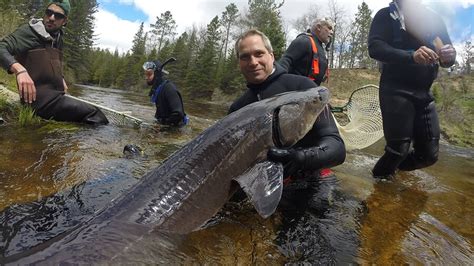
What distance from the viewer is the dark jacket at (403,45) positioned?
4582mm

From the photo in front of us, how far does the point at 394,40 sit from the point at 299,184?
2478 mm

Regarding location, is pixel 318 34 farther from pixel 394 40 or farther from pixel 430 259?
pixel 430 259

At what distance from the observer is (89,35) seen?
5691cm

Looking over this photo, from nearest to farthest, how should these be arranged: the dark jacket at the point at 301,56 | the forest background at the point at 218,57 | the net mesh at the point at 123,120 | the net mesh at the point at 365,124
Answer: the dark jacket at the point at 301,56 < the net mesh at the point at 365,124 < the net mesh at the point at 123,120 < the forest background at the point at 218,57

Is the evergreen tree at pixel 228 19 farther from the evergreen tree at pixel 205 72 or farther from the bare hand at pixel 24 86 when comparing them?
the bare hand at pixel 24 86

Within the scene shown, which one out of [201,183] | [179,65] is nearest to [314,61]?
[201,183]

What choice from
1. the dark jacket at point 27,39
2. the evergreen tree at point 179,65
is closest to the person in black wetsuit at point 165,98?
the dark jacket at point 27,39

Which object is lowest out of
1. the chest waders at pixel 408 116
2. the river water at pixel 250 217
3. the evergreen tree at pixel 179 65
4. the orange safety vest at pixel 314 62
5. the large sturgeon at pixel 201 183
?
the river water at pixel 250 217

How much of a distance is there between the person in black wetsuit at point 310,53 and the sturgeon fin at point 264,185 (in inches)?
121

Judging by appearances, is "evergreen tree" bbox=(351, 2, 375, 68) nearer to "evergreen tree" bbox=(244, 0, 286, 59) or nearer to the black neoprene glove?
"evergreen tree" bbox=(244, 0, 286, 59)

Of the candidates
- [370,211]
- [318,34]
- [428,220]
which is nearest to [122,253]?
[370,211]

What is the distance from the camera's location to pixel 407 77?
4676mm

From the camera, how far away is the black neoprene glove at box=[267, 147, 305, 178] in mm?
2944

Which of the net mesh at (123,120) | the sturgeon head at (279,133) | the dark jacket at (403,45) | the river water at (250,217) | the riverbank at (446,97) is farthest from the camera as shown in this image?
the riverbank at (446,97)
